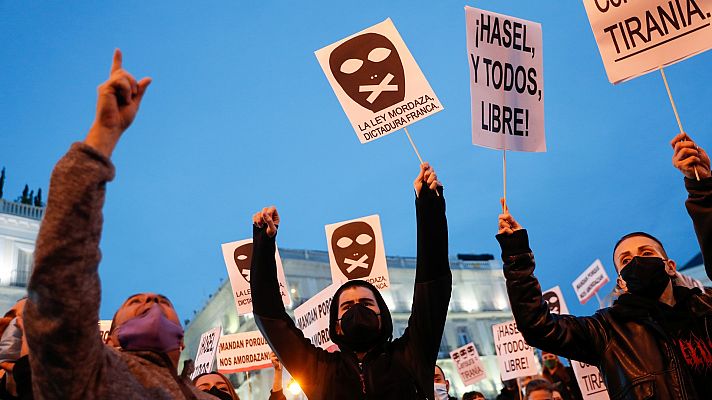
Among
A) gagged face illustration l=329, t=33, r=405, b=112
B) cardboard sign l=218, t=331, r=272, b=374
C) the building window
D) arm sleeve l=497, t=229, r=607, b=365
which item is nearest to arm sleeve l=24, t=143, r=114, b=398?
arm sleeve l=497, t=229, r=607, b=365

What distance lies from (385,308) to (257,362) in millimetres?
5264

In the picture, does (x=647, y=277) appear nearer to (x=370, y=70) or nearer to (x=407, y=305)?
(x=370, y=70)

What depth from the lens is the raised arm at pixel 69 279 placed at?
1.65 metres

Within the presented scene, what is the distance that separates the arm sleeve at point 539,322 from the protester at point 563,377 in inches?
198

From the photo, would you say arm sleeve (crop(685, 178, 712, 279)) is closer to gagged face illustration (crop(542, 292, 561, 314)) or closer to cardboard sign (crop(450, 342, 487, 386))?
gagged face illustration (crop(542, 292, 561, 314))

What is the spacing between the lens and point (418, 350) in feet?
10.7

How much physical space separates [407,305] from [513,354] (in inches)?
1474

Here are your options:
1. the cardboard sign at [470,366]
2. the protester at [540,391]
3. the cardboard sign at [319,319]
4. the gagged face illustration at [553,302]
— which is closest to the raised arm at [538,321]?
the protester at [540,391]

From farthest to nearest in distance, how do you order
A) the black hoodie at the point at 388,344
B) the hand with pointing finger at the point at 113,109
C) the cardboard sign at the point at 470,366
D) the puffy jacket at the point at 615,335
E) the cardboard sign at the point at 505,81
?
the cardboard sign at the point at 470,366, the cardboard sign at the point at 505,81, the black hoodie at the point at 388,344, the puffy jacket at the point at 615,335, the hand with pointing finger at the point at 113,109

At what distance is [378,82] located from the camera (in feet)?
15.7

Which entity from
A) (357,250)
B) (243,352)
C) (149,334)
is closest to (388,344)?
Result: (149,334)

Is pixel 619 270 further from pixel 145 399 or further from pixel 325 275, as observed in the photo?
pixel 325 275

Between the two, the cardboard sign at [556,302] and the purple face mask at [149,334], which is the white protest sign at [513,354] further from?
the purple face mask at [149,334]

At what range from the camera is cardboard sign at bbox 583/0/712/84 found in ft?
12.8
